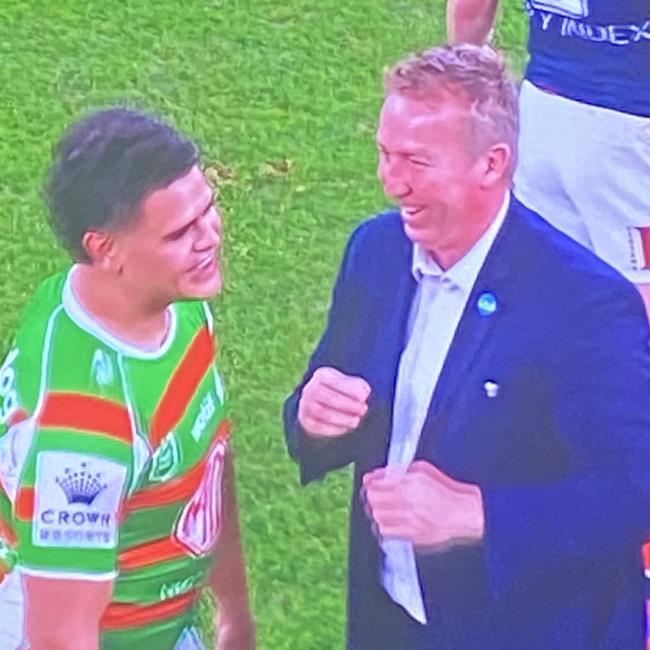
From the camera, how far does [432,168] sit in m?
2.03

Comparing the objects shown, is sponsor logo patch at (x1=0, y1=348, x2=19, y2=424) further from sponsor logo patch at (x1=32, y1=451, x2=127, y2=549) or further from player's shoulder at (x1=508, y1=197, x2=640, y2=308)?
player's shoulder at (x1=508, y1=197, x2=640, y2=308)

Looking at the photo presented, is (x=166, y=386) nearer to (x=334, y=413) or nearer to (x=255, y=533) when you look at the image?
(x=334, y=413)

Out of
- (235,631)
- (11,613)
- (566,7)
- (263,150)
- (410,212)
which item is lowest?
(263,150)

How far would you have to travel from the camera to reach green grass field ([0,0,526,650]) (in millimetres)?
3727

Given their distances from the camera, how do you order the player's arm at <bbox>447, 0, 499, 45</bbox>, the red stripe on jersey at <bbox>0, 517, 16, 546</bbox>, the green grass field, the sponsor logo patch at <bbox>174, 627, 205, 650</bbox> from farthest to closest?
the green grass field
the player's arm at <bbox>447, 0, 499, 45</bbox>
the sponsor logo patch at <bbox>174, 627, 205, 650</bbox>
the red stripe on jersey at <bbox>0, 517, 16, 546</bbox>

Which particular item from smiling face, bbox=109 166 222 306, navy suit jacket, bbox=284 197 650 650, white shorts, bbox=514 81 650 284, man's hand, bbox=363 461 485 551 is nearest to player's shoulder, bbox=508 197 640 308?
navy suit jacket, bbox=284 197 650 650

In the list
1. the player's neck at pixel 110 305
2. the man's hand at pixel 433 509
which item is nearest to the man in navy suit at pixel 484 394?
the man's hand at pixel 433 509

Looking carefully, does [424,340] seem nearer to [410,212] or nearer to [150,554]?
[410,212]

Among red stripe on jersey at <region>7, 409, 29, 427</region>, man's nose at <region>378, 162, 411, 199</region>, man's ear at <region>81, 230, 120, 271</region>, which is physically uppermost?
man's nose at <region>378, 162, 411, 199</region>

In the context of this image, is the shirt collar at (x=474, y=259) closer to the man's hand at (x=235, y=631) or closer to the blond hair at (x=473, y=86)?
the blond hair at (x=473, y=86)

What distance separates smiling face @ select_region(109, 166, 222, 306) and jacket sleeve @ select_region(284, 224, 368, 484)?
195 mm

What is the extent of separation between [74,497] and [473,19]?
118cm

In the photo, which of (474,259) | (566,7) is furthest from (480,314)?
(566,7)

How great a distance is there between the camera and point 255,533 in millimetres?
3717
